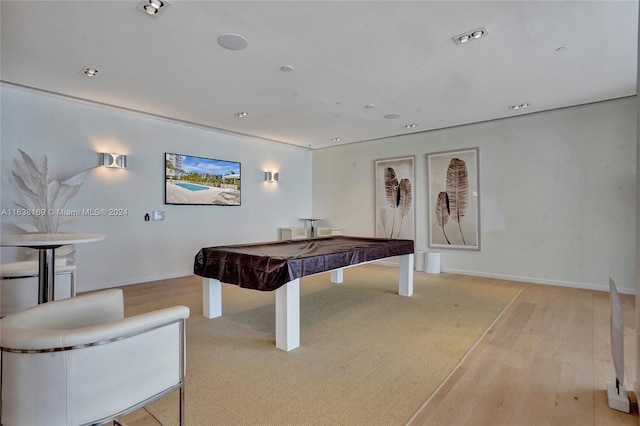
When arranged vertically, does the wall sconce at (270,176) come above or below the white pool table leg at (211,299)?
above

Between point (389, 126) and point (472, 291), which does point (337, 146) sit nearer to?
point (389, 126)

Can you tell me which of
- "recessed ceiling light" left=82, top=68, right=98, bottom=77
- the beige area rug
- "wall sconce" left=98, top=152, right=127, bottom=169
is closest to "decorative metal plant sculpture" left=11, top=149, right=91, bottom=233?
"wall sconce" left=98, top=152, right=127, bottom=169

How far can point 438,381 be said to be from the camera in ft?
7.26

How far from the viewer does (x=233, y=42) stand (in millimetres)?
2941

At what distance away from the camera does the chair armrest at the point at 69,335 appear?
3.65 feet

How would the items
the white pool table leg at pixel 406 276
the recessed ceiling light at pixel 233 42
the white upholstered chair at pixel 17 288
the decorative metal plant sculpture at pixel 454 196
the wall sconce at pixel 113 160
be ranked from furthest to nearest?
the decorative metal plant sculpture at pixel 454 196 → the wall sconce at pixel 113 160 → the white pool table leg at pixel 406 276 → the recessed ceiling light at pixel 233 42 → the white upholstered chair at pixel 17 288

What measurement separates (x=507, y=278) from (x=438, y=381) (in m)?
4.03

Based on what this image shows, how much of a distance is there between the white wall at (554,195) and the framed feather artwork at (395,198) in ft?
0.59

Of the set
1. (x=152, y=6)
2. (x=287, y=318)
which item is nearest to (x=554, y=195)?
(x=287, y=318)

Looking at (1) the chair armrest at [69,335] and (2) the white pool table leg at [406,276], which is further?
(2) the white pool table leg at [406,276]

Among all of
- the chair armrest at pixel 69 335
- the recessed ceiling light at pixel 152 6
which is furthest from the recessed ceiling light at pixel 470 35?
the chair armrest at pixel 69 335

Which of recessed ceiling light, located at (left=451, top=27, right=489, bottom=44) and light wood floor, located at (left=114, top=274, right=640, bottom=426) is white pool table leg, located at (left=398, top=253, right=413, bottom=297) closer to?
light wood floor, located at (left=114, top=274, right=640, bottom=426)

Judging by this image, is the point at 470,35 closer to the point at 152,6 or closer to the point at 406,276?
the point at 152,6

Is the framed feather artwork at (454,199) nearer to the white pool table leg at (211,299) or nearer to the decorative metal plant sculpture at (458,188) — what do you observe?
the decorative metal plant sculpture at (458,188)
